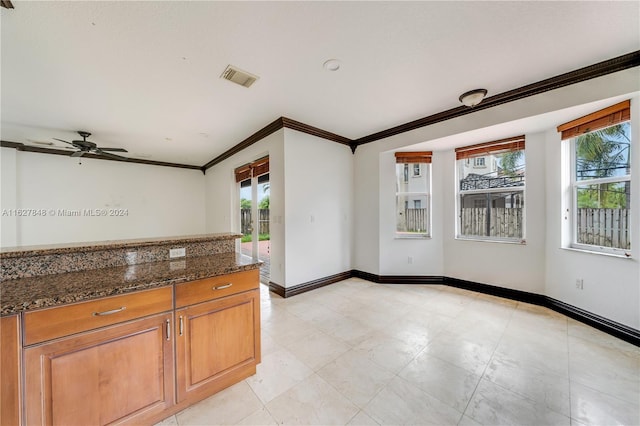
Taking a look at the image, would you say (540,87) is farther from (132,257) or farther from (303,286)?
(132,257)

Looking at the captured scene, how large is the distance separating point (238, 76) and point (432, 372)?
3.20 m

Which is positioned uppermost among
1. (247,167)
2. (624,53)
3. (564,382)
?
(624,53)

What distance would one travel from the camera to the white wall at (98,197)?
4863mm

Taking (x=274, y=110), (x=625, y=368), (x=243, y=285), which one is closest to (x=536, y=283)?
(x=625, y=368)

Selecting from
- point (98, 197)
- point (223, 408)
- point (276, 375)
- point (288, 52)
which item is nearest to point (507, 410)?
point (276, 375)

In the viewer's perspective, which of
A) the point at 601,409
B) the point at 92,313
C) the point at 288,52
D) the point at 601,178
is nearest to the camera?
the point at 92,313

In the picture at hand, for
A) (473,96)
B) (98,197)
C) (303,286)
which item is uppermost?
(473,96)

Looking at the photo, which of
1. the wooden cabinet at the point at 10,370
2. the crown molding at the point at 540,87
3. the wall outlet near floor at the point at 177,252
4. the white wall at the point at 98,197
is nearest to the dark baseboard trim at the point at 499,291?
the crown molding at the point at 540,87

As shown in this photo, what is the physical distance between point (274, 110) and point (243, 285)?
240 centimetres

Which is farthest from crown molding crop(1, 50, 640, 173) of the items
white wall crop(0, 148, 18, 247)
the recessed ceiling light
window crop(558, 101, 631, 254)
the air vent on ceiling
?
the recessed ceiling light

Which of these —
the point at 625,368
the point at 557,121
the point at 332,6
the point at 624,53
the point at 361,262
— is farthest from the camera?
the point at 361,262

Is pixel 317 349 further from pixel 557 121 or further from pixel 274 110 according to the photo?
pixel 557 121

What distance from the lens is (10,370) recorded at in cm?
103

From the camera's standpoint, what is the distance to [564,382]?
5.82 ft
